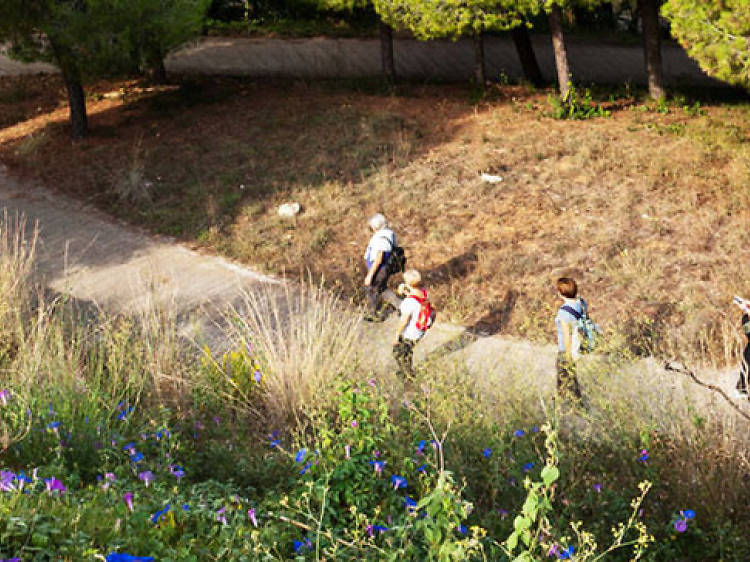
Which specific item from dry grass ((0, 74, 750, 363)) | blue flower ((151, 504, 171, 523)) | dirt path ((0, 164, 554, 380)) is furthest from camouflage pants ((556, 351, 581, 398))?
blue flower ((151, 504, 171, 523))

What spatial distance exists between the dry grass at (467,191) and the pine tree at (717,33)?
1373 mm

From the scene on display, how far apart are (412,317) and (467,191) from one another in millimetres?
4577

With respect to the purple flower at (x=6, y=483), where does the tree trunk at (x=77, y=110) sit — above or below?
above

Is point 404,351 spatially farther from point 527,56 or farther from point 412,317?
point 527,56

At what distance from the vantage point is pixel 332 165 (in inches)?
485

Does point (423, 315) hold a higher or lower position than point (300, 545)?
lower

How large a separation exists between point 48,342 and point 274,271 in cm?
365

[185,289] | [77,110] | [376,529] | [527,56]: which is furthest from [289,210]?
[376,529]

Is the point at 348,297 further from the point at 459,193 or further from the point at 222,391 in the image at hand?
the point at 222,391

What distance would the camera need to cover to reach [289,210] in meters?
11.1

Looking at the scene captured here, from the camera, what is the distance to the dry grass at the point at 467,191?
8.74 m

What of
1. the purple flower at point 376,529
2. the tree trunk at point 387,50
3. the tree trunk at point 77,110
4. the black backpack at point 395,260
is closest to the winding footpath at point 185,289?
the black backpack at point 395,260

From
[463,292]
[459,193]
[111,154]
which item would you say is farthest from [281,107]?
[463,292]

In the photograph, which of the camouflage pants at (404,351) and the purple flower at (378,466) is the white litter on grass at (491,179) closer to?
the camouflage pants at (404,351)
